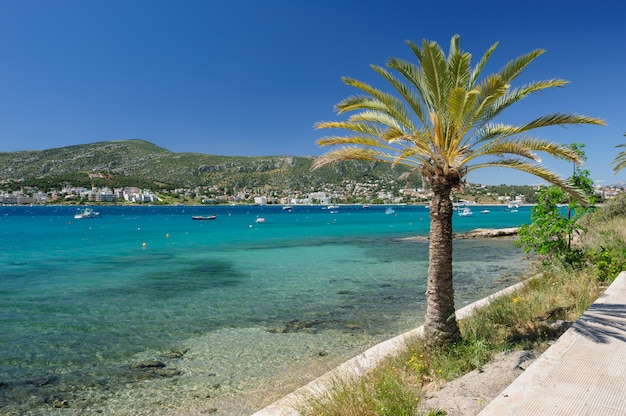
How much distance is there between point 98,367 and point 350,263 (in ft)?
58.9

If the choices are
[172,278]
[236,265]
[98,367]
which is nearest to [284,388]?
[98,367]

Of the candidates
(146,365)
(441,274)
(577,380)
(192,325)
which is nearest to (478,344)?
(441,274)

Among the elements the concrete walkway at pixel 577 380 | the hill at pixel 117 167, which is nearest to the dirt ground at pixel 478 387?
the concrete walkway at pixel 577 380

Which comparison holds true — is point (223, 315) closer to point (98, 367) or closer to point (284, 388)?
point (98, 367)

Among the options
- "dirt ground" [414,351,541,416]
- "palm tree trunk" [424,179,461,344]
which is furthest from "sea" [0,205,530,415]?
"dirt ground" [414,351,541,416]

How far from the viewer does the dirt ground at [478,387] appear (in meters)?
5.00

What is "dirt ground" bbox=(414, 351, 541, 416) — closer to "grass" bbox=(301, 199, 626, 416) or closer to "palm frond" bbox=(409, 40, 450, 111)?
"grass" bbox=(301, 199, 626, 416)

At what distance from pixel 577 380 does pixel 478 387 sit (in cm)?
133

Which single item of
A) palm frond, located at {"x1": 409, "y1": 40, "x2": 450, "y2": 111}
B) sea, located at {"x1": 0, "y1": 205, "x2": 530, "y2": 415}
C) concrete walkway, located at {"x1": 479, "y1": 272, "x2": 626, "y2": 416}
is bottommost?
sea, located at {"x1": 0, "y1": 205, "x2": 530, "y2": 415}

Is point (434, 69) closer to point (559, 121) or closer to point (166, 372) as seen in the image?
point (559, 121)

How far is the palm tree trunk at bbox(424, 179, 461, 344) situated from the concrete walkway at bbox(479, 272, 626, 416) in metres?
1.93

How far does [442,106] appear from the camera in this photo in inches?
297

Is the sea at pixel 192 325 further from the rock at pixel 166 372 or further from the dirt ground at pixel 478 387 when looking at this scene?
the dirt ground at pixel 478 387

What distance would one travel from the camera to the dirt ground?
16.4 ft
